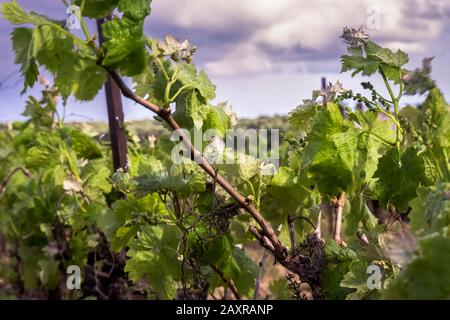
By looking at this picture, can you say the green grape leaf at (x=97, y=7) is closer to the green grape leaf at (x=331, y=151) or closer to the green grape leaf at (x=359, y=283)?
the green grape leaf at (x=331, y=151)

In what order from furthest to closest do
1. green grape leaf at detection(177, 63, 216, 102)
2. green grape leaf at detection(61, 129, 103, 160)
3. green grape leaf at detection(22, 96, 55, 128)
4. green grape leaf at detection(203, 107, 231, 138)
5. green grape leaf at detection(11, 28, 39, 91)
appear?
green grape leaf at detection(22, 96, 55, 128), green grape leaf at detection(61, 129, 103, 160), green grape leaf at detection(203, 107, 231, 138), green grape leaf at detection(177, 63, 216, 102), green grape leaf at detection(11, 28, 39, 91)

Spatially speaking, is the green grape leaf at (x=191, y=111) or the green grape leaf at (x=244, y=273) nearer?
the green grape leaf at (x=191, y=111)

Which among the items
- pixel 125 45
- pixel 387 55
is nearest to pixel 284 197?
pixel 387 55

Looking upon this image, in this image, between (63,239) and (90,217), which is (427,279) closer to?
(90,217)

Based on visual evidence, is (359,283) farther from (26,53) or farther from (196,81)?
(26,53)

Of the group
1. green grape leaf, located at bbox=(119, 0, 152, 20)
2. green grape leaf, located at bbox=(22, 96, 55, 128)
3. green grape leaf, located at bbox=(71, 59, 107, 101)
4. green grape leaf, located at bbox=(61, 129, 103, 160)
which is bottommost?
green grape leaf, located at bbox=(71, 59, 107, 101)

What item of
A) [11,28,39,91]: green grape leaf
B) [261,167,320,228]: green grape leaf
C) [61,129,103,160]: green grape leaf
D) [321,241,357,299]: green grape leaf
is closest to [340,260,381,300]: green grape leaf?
[321,241,357,299]: green grape leaf

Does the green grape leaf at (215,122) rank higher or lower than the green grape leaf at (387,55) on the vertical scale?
lower

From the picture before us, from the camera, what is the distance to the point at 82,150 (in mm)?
2695

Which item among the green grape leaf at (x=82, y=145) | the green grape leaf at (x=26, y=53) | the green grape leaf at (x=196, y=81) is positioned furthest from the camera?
the green grape leaf at (x=82, y=145)

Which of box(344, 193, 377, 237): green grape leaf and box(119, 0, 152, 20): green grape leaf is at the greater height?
box(119, 0, 152, 20): green grape leaf

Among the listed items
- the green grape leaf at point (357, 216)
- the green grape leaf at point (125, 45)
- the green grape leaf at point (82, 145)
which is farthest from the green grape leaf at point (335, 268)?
the green grape leaf at point (82, 145)

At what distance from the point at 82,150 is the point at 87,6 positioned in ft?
4.86

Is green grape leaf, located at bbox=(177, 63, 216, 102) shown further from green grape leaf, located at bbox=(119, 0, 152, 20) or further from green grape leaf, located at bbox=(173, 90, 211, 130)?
green grape leaf, located at bbox=(119, 0, 152, 20)
